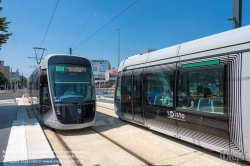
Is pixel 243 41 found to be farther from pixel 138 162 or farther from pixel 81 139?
pixel 81 139

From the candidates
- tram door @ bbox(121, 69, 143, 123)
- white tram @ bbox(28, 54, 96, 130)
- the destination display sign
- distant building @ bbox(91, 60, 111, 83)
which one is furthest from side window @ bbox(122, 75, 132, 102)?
distant building @ bbox(91, 60, 111, 83)

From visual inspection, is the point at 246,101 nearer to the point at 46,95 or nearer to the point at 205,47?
the point at 205,47

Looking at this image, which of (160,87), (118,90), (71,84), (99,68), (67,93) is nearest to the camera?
(160,87)

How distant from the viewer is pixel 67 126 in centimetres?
689

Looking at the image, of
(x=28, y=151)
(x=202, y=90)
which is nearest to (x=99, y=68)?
(x=28, y=151)

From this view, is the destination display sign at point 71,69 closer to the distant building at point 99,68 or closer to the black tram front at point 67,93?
the black tram front at point 67,93

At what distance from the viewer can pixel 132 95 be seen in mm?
8195

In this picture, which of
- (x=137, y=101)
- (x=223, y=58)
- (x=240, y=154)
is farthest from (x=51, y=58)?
(x=240, y=154)

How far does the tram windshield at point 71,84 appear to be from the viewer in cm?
706

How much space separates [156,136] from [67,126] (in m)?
3.20

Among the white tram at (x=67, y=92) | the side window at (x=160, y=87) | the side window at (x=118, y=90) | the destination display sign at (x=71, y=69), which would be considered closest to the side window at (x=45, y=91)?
the white tram at (x=67, y=92)

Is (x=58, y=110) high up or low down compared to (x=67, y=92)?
down

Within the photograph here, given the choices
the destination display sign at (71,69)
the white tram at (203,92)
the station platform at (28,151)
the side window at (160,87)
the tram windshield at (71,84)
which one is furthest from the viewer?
the destination display sign at (71,69)

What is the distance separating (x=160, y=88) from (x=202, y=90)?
1.69m
